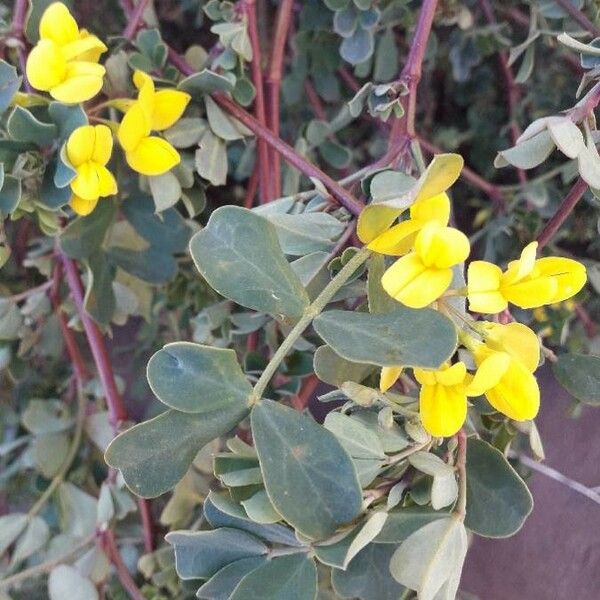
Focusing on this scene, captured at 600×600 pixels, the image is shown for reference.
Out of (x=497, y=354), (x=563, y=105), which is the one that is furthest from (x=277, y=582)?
(x=563, y=105)

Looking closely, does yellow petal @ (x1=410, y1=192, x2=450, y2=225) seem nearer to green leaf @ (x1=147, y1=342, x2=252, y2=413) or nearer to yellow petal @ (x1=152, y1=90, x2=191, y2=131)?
green leaf @ (x1=147, y1=342, x2=252, y2=413)

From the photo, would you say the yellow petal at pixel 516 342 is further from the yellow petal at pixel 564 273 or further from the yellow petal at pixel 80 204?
the yellow petal at pixel 80 204

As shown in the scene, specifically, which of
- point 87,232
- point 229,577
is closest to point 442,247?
point 229,577

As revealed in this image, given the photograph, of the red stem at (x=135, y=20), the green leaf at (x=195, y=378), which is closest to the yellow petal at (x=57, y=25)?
the red stem at (x=135, y=20)

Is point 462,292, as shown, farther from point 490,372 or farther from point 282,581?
point 282,581

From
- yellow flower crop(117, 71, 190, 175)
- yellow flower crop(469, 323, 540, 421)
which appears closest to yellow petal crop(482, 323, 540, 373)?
yellow flower crop(469, 323, 540, 421)
